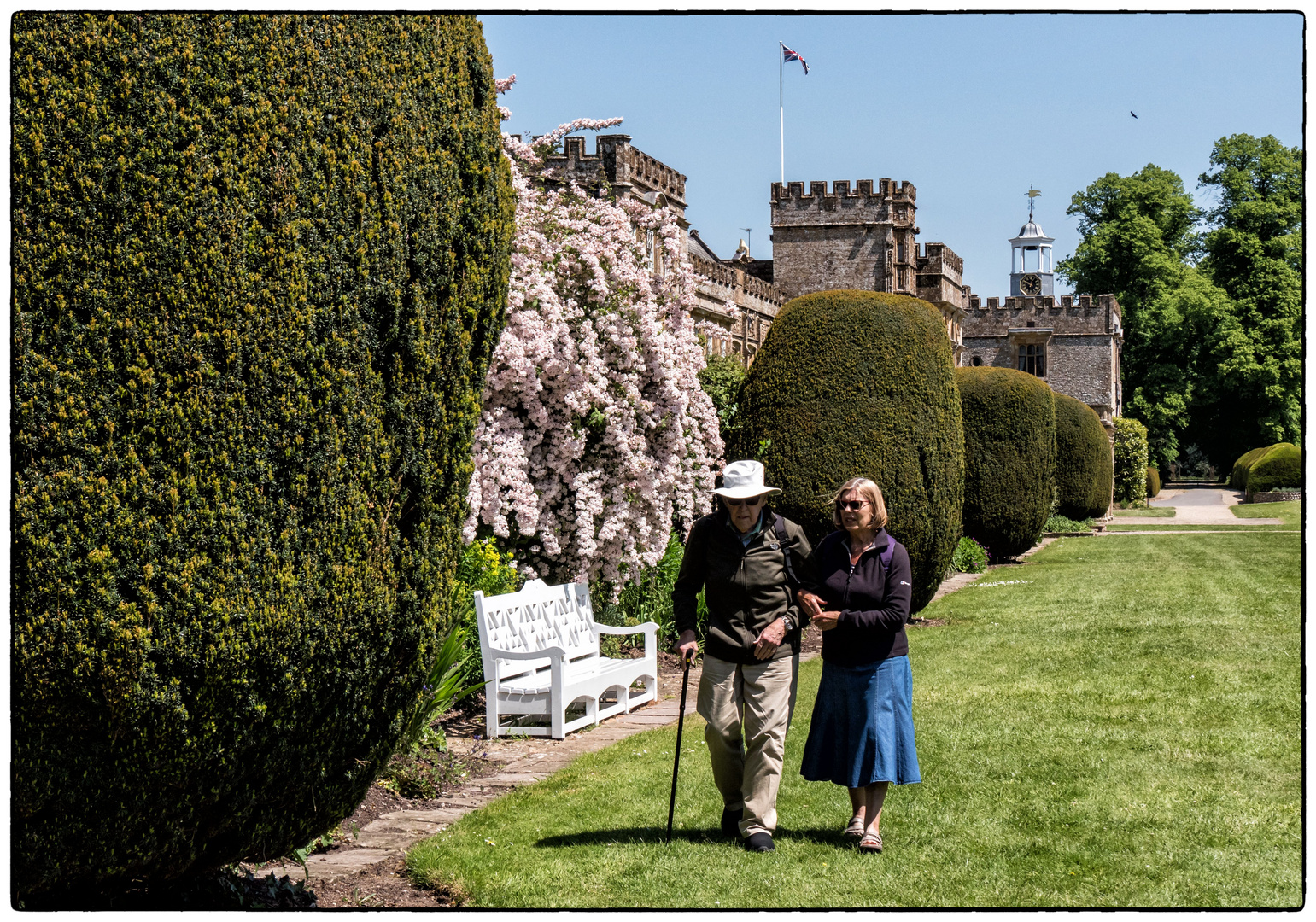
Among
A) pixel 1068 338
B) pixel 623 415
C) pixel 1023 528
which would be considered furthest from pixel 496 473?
pixel 1068 338

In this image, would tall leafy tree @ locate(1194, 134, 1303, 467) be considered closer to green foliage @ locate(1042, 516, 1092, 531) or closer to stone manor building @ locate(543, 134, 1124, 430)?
stone manor building @ locate(543, 134, 1124, 430)

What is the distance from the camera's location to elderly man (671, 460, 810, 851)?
521 centimetres

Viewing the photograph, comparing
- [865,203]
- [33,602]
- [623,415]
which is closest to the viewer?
[33,602]

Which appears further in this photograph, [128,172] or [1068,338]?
[1068,338]

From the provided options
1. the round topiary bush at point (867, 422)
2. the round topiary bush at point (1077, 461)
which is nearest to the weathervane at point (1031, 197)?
the round topiary bush at point (1077, 461)

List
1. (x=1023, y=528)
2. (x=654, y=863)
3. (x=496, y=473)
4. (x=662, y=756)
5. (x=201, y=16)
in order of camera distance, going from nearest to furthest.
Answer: (x=201, y=16) < (x=654, y=863) < (x=662, y=756) < (x=496, y=473) < (x=1023, y=528)

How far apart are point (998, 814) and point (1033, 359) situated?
5572 cm

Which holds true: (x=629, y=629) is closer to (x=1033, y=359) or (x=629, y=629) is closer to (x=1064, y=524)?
(x=1064, y=524)

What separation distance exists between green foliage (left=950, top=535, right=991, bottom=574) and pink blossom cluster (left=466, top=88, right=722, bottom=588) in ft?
33.3

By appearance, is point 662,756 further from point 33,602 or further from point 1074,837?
point 33,602

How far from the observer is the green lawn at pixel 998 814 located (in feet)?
15.4

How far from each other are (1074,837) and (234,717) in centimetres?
369

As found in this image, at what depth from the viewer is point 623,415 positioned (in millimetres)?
9859

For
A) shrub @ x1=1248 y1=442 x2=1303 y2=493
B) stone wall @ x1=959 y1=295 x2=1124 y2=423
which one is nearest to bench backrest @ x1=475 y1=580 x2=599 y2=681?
shrub @ x1=1248 y1=442 x2=1303 y2=493
